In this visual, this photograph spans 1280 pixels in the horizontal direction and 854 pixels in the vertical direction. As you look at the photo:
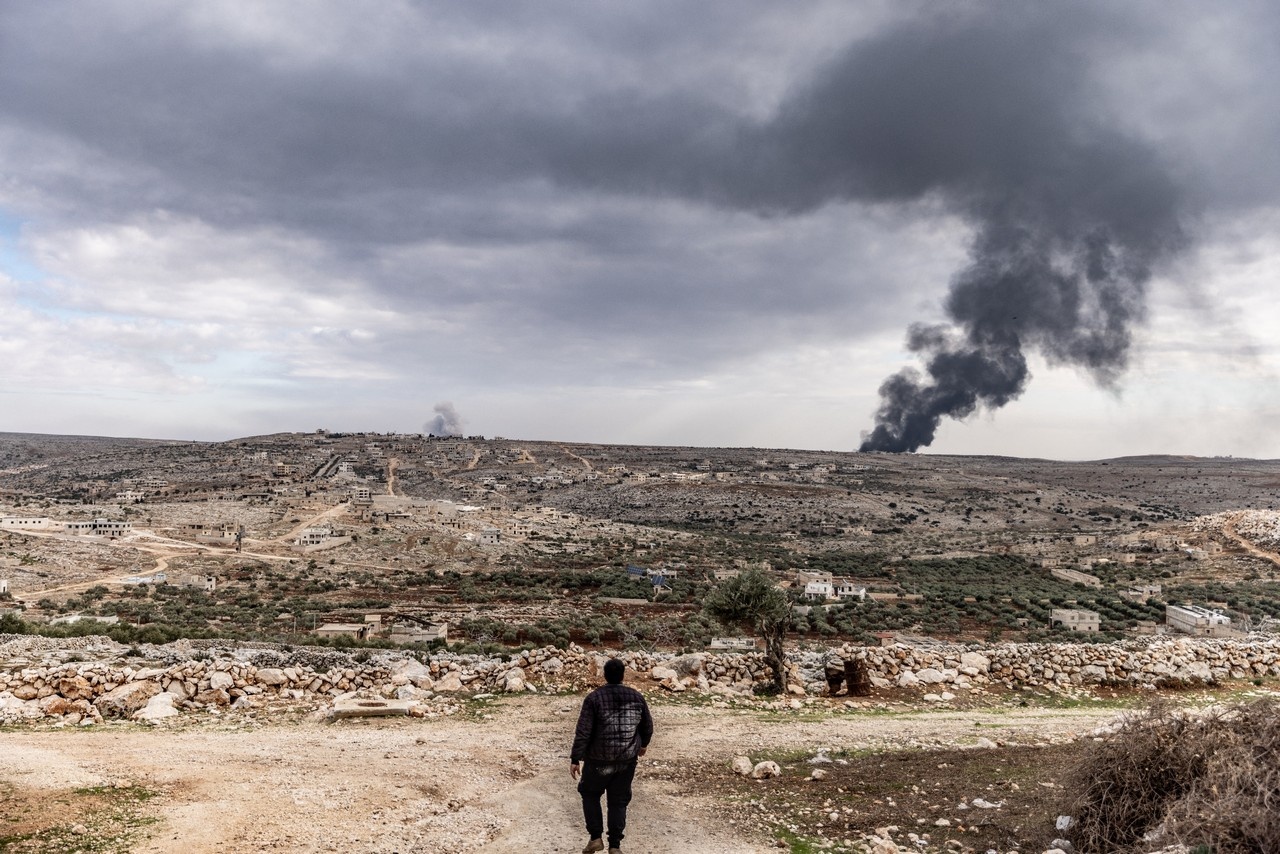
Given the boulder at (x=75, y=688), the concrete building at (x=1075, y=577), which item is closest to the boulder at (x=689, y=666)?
the boulder at (x=75, y=688)

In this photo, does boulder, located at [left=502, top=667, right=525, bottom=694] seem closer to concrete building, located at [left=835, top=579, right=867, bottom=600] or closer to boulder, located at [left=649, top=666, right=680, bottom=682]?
boulder, located at [left=649, top=666, right=680, bottom=682]

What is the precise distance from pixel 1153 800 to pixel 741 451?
178m

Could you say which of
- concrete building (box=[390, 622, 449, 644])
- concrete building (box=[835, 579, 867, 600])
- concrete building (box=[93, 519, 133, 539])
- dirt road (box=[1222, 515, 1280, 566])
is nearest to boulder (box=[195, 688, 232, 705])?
concrete building (box=[390, 622, 449, 644])

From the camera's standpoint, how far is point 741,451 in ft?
603

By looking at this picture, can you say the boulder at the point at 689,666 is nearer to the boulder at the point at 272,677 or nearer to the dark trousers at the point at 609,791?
the boulder at the point at 272,677

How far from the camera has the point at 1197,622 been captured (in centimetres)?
2961

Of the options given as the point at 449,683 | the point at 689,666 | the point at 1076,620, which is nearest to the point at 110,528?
the point at 449,683

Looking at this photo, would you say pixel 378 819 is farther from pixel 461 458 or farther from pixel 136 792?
pixel 461 458

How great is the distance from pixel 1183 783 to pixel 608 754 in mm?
5053

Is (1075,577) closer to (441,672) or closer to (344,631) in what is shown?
(344,631)

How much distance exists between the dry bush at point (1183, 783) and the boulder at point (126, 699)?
1339 cm

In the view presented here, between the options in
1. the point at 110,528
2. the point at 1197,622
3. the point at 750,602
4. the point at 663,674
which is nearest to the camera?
the point at 663,674

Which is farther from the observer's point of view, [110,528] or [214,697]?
[110,528]

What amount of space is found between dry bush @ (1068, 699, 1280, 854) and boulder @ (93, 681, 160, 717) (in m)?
13.4
